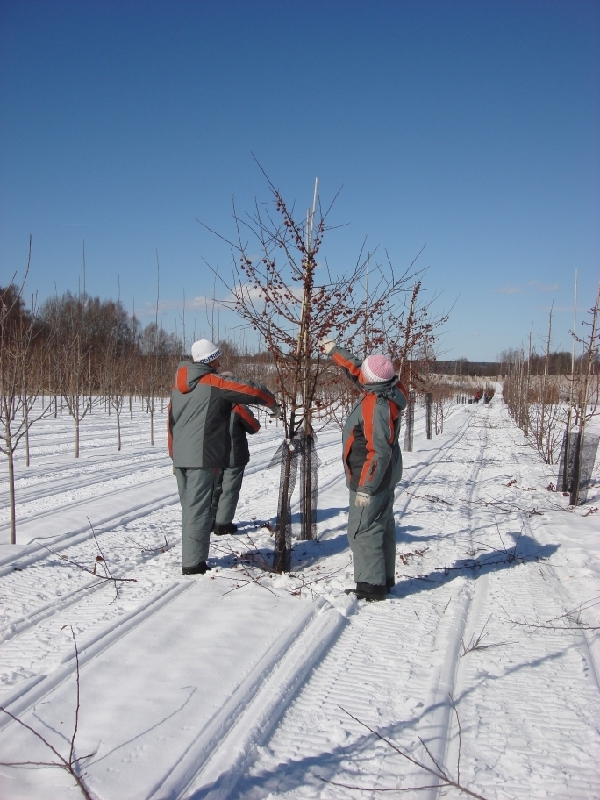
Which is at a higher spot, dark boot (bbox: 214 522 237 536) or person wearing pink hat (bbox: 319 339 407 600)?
person wearing pink hat (bbox: 319 339 407 600)

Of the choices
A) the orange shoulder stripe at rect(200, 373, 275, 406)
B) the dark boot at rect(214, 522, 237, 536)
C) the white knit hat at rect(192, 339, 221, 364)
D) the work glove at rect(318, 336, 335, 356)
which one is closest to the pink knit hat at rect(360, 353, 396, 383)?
the work glove at rect(318, 336, 335, 356)

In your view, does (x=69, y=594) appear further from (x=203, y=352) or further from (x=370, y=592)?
(x=370, y=592)

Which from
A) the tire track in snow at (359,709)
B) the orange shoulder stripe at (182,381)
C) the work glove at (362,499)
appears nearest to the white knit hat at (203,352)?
the orange shoulder stripe at (182,381)

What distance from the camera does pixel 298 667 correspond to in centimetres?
330

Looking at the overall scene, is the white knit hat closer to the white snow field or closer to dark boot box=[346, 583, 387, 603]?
the white snow field

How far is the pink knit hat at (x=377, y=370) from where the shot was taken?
418 cm

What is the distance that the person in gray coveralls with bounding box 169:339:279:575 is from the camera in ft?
15.3

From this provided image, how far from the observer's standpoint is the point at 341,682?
3.22 meters

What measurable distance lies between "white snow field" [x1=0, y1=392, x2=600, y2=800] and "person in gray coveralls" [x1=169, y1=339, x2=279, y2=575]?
0.37 metres

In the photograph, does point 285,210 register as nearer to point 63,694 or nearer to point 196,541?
point 196,541

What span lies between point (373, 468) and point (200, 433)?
1.44 meters

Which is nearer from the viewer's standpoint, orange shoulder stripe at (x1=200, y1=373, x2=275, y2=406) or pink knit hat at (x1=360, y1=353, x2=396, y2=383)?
pink knit hat at (x1=360, y1=353, x2=396, y2=383)

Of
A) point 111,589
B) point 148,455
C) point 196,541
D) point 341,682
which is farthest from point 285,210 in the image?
point 148,455

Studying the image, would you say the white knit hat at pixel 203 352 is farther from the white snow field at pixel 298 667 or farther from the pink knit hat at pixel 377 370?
the white snow field at pixel 298 667
